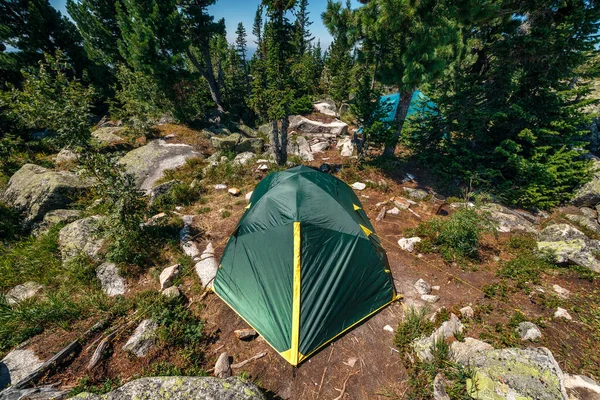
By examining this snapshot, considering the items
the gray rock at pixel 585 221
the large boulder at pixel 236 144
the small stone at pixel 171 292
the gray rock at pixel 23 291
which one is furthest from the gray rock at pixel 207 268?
the gray rock at pixel 585 221

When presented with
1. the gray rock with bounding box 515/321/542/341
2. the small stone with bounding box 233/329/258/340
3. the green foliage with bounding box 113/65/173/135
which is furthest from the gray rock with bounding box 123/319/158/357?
the green foliage with bounding box 113/65/173/135

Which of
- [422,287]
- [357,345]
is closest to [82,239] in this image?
[357,345]

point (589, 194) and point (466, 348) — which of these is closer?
point (466, 348)

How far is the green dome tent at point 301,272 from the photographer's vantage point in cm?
445

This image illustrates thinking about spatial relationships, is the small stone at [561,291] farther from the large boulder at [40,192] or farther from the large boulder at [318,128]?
the large boulder at [40,192]

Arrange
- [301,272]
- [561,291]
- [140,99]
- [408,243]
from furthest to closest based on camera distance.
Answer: [140,99] < [408,243] < [561,291] < [301,272]

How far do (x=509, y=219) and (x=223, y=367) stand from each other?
10796mm

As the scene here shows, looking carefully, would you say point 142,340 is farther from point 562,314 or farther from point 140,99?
point 140,99

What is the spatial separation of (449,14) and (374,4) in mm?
2845

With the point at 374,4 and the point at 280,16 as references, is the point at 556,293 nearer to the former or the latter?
the point at 374,4

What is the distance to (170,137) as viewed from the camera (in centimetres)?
1451

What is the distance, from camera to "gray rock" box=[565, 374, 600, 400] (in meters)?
3.49

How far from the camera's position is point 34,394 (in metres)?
3.35

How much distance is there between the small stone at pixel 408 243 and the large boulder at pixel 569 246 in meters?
3.63
